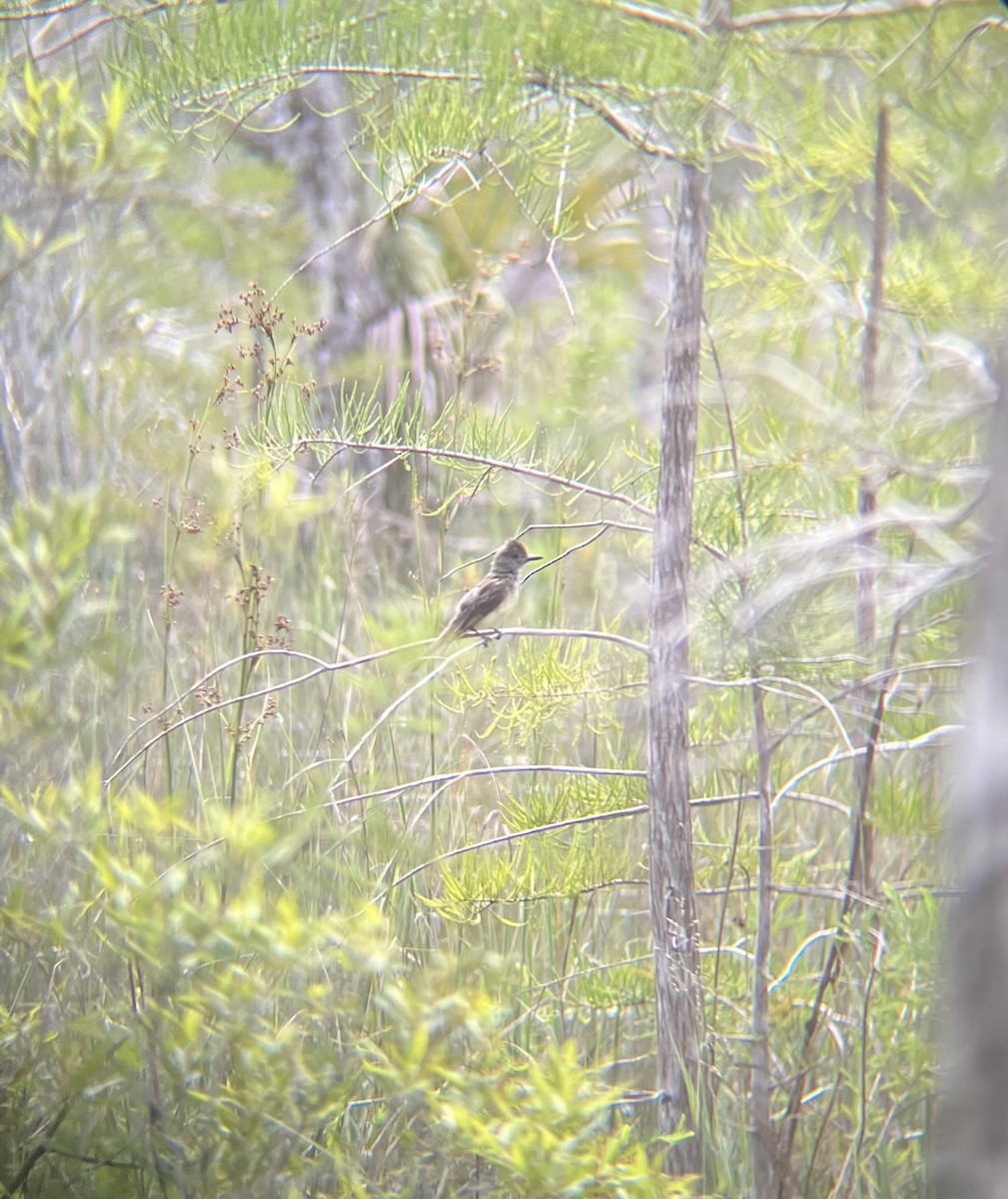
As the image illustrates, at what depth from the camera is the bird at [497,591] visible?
1.50m

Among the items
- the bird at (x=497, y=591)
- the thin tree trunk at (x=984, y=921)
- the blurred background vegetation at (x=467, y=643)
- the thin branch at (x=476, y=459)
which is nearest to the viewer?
the thin tree trunk at (x=984, y=921)

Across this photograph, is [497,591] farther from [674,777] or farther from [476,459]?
[674,777]

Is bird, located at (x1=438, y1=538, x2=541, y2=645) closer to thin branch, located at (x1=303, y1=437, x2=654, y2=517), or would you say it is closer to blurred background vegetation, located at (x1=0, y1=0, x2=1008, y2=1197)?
blurred background vegetation, located at (x1=0, y1=0, x2=1008, y2=1197)

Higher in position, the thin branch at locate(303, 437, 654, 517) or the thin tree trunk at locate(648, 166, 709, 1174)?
the thin branch at locate(303, 437, 654, 517)

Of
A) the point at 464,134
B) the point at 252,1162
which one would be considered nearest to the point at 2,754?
the point at 252,1162

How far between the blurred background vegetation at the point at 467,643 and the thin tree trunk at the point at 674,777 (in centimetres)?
4

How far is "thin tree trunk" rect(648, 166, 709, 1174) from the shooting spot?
128cm

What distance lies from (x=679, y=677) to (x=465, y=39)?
806 millimetres

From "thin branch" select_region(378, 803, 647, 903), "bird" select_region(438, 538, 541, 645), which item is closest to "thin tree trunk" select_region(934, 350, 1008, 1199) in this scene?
"thin branch" select_region(378, 803, 647, 903)

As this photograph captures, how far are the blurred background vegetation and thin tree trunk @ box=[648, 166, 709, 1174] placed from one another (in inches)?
1.6

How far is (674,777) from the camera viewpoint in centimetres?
131

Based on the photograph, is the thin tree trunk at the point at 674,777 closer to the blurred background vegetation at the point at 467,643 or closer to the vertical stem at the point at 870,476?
the blurred background vegetation at the point at 467,643

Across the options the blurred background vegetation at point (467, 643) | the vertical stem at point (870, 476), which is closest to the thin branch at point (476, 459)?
the blurred background vegetation at point (467, 643)

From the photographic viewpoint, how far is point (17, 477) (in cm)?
155
